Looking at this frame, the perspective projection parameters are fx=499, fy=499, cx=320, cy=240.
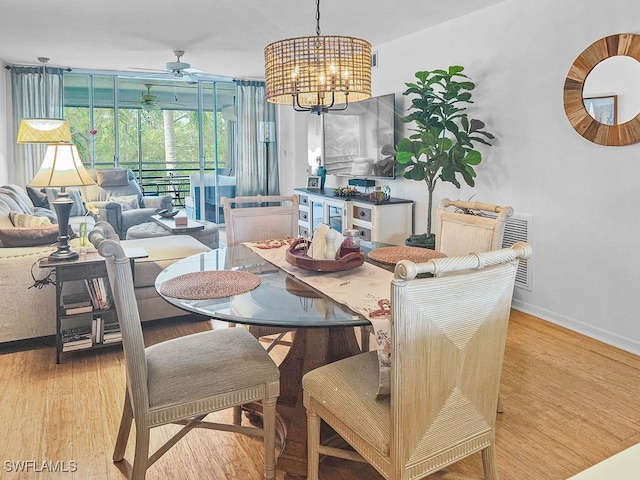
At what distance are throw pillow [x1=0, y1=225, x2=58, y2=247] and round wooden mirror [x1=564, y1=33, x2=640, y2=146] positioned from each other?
349 cm

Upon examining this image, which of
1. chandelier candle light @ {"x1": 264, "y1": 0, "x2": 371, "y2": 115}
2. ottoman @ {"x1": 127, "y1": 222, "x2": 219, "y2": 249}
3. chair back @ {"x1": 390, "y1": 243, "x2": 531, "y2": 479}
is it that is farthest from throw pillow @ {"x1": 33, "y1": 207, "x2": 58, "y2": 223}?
chair back @ {"x1": 390, "y1": 243, "x2": 531, "y2": 479}

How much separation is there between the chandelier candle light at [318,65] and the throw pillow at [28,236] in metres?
1.89

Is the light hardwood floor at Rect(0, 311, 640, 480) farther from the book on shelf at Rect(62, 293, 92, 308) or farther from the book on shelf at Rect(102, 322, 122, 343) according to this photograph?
the book on shelf at Rect(62, 293, 92, 308)

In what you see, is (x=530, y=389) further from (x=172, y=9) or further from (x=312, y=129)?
(x=312, y=129)

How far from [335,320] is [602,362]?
6.96 feet

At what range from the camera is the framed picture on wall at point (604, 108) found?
3086 millimetres

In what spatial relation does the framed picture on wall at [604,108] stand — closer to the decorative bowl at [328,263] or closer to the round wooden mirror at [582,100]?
the round wooden mirror at [582,100]

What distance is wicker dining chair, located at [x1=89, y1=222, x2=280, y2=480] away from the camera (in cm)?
165

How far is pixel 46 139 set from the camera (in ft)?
18.1

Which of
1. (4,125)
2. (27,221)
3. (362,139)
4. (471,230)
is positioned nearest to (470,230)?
(471,230)

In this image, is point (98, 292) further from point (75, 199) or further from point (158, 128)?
point (158, 128)

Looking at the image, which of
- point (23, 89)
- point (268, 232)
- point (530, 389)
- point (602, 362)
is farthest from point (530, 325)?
point (23, 89)

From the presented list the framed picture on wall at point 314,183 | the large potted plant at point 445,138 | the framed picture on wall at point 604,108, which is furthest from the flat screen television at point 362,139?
the framed picture on wall at point 604,108

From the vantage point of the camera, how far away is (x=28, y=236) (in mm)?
3174
